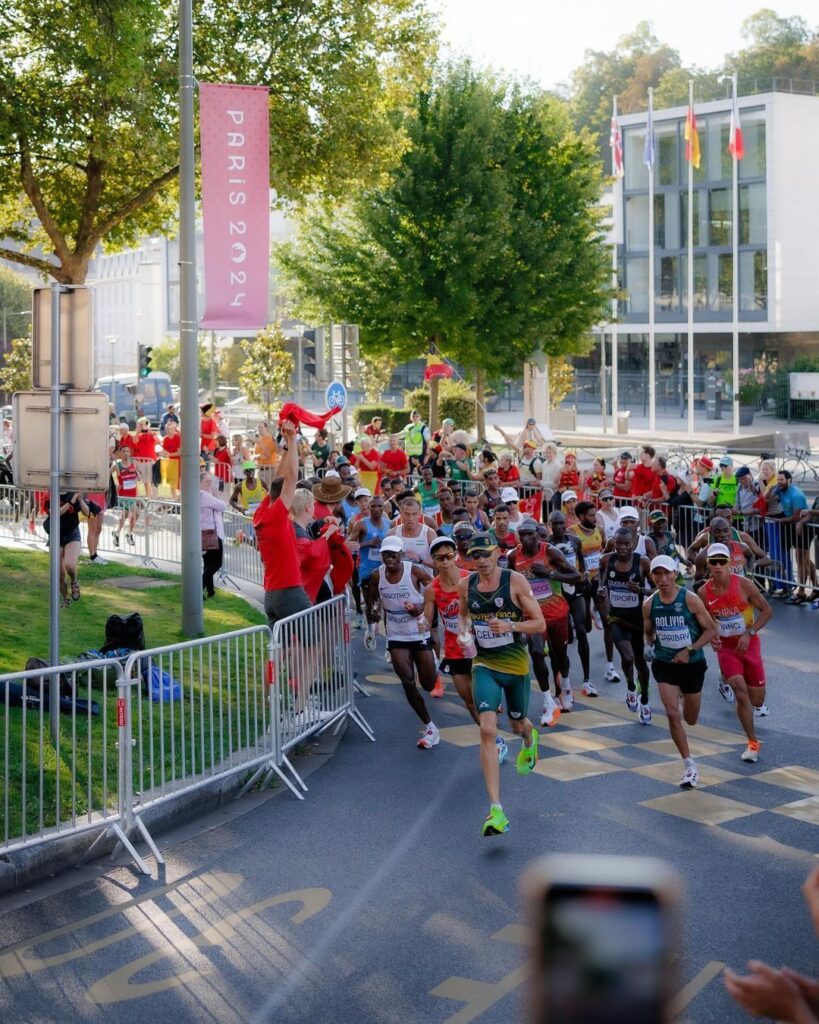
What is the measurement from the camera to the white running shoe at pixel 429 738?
11.5 metres

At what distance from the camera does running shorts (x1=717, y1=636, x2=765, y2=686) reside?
11423 mm

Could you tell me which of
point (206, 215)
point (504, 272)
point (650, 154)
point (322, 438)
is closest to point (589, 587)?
point (206, 215)

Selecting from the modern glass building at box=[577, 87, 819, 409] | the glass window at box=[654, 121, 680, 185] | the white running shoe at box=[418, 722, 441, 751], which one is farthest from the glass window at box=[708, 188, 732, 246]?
the white running shoe at box=[418, 722, 441, 751]

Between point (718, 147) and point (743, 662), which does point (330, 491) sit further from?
point (718, 147)

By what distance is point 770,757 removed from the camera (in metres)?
11.1

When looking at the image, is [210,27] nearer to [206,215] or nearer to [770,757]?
[206,215]

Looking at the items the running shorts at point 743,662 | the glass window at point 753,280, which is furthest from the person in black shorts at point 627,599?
the glass window at point 753,280

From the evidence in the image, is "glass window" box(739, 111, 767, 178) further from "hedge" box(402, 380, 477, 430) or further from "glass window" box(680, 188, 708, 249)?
"hedge" box(402, 380, 477, 430)

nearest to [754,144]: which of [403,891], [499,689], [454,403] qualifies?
[454,403]

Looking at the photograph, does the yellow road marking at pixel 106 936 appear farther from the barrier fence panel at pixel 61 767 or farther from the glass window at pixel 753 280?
the glass window at pixel 753 280

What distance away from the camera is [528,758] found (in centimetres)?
991

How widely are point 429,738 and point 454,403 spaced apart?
39.9 metres

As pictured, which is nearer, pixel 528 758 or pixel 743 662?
pixel 528 758

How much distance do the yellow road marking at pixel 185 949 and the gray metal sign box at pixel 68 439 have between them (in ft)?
11.1
